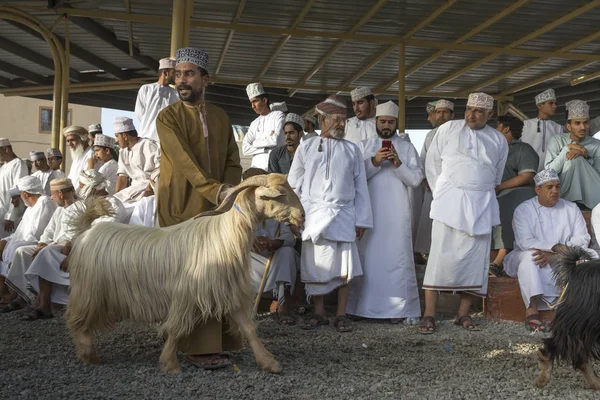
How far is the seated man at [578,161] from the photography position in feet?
27.8

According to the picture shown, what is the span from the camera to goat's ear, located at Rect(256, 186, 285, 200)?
511 cm

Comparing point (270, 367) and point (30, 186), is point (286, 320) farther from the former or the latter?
point (30, 186)

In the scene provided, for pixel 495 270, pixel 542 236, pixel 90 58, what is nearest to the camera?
pixel 542 236

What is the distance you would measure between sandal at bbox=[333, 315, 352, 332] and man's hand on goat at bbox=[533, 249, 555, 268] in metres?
1.95

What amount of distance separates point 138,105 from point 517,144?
4349 millimetres

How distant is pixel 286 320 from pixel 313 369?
210cm

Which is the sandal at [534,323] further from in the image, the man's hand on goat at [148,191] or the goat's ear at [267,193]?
the man's hand on goat at [148,191]

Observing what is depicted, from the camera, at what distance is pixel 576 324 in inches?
201

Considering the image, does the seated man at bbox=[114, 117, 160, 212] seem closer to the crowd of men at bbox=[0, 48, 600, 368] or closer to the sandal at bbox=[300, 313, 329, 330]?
the crowd of men at bbox=[0, 48, 600, 368]

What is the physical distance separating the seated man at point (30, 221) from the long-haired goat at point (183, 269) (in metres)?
3.82

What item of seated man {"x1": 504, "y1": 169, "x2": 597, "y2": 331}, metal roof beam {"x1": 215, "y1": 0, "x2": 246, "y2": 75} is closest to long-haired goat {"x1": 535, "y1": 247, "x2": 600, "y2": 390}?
seated man {"x1": 504, "y1": 169, "x2": 597, "y2": 331}

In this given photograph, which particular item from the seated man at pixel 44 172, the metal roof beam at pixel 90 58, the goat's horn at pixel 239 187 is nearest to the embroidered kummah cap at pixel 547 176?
the goat's horn at pixel 239 187

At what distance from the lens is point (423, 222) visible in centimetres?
908

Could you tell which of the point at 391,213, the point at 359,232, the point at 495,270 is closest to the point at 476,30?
the point at 495,270
